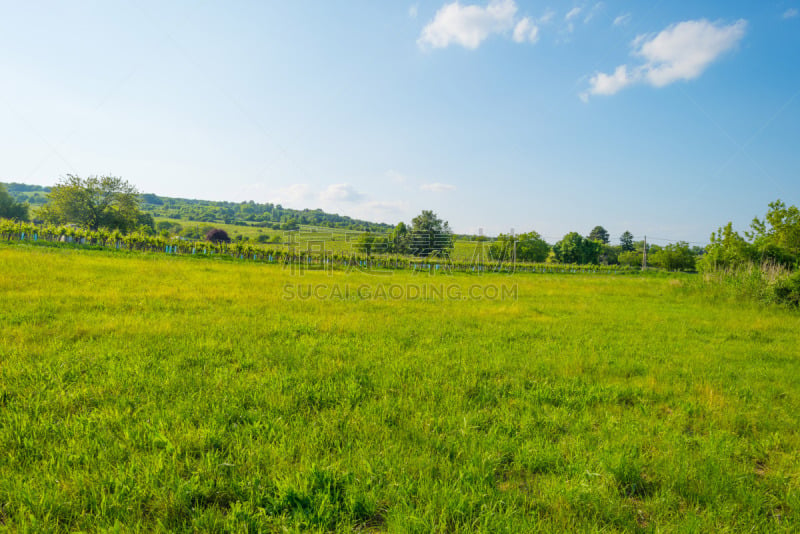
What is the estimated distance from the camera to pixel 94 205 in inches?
2266

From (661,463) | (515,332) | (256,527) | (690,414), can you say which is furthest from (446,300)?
(256,527)

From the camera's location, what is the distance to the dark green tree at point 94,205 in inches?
2186

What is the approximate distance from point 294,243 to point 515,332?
4574 cm

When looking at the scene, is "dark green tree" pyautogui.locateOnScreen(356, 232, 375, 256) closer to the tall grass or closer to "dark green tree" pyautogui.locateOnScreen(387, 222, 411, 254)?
"dark green tree" pyautogui.locateOnScreen(387, 222, 411, 254)

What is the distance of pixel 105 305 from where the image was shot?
828 centimetres

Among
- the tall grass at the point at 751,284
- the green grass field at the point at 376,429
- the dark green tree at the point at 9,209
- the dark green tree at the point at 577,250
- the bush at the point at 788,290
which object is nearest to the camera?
the green grass field at the point at 376,429

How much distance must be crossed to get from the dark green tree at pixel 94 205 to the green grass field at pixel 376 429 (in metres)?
66.4

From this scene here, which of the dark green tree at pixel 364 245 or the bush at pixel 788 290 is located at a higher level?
the dark green tree at pixel 364 245

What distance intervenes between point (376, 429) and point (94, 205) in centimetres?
7833

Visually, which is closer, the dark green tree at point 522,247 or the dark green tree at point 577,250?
the dark green tree at point 522,247

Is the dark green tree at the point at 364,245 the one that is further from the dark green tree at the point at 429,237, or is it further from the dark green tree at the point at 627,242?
the dark green tree at the point at 627,242

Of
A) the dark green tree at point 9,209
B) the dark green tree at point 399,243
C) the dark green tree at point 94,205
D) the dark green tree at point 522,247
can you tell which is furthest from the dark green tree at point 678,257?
the dark green tree at point 9,209

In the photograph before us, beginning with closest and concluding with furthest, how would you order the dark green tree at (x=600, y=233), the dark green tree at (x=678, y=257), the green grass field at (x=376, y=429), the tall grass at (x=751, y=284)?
the green grass field at (x=376, y=429) → the tall grass at (x=751, y=284) → the dark green tree at (x=678, y=257) → the dark green tree at (x=600, y=233)

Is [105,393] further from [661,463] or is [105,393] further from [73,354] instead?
[661,463]
